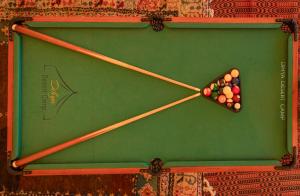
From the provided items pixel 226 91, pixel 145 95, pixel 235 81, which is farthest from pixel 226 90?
pixel 145 95

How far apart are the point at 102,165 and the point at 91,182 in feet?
2.46

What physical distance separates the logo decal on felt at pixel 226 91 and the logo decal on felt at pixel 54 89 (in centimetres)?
111

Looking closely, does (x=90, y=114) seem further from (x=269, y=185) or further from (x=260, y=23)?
(x=269, y=185)

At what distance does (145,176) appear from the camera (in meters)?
3.11

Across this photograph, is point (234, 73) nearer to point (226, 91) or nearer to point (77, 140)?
point (226, 91)

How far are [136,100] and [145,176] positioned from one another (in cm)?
95

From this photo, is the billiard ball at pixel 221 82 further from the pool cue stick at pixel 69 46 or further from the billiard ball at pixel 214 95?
the pool cue stick at pixel 69 46

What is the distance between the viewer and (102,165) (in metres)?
2.45

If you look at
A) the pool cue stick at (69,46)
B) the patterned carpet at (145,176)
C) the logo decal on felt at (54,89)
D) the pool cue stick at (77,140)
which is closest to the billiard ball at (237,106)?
the pool cue stick at (77,140)

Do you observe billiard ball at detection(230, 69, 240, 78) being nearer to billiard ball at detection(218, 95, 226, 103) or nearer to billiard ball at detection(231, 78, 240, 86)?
billiard ball at detection(231, 78, 240, 86)

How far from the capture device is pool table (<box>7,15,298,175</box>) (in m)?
2.49

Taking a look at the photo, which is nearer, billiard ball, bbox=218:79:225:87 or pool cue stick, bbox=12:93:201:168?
pool cue stick, bbox=12:93:201:168

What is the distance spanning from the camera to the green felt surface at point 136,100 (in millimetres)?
2506

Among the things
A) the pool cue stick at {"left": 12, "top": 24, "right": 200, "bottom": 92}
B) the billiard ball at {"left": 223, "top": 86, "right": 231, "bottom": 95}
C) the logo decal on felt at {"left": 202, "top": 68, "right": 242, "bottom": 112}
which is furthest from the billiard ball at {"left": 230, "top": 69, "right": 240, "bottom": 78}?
the pool cue stick at {"left": 12, "top": 24, "right": 200, "bottom": 92}
